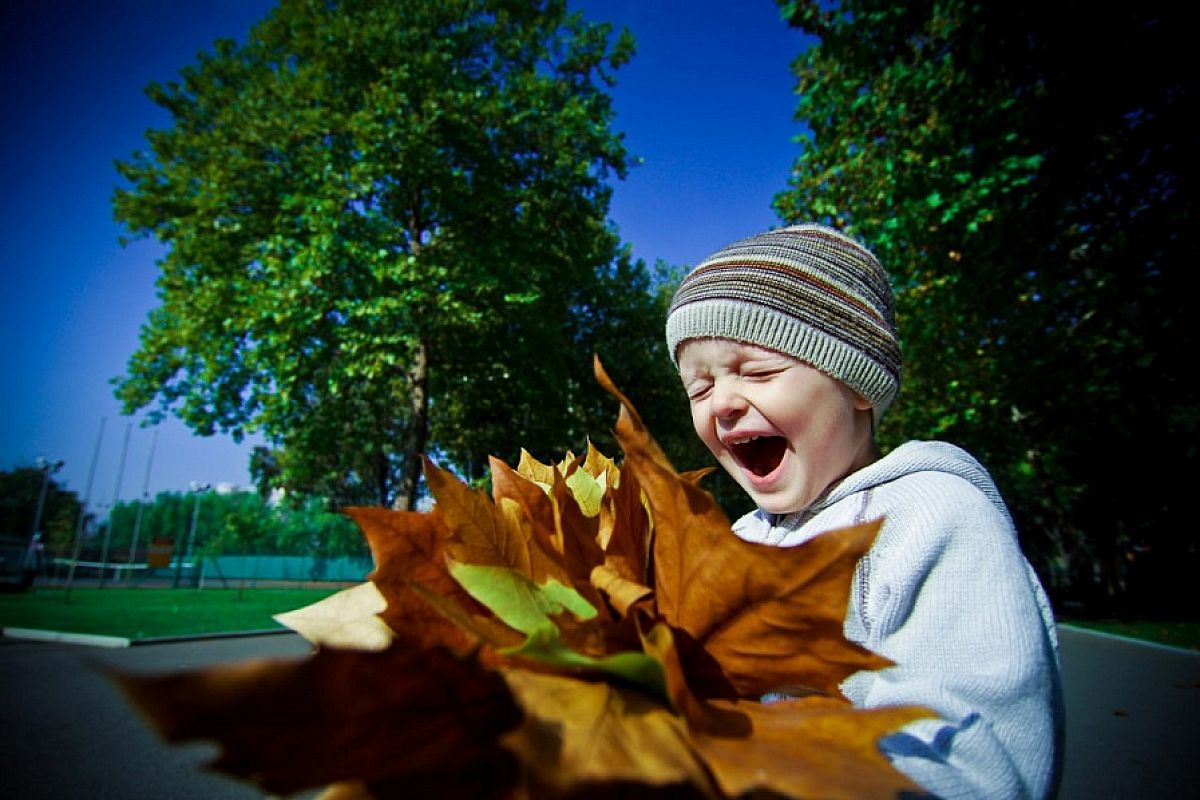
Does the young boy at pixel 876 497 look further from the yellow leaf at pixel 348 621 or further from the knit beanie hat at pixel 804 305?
the yellow leaf at pixel 348 621

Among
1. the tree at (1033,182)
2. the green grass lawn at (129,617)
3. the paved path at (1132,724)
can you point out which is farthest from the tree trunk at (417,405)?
the paved path at (1132,724)

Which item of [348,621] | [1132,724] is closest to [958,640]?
[348,621]

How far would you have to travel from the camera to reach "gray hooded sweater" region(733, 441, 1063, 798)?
71 cm

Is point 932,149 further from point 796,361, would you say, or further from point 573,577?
point 573,577

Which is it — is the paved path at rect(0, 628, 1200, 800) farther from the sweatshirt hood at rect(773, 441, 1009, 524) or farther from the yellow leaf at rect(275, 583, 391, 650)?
the sweatshirt hood at rect(773, 441, 1009, 524)

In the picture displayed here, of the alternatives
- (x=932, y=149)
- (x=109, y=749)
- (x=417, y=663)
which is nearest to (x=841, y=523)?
(x=417, y=663)

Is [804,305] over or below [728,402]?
over

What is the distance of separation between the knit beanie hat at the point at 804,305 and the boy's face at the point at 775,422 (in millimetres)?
36

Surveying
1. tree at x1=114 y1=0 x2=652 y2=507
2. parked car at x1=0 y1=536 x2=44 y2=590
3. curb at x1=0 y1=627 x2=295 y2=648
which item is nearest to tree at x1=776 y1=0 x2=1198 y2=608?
tree at x1=114 y1=0 x2=652 y2=507

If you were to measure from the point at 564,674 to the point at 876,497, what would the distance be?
0.84 meters

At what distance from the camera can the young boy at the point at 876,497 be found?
78 centimetres

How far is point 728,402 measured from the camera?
48.2 inches

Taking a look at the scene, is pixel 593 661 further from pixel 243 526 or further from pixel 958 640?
pixel 243 526

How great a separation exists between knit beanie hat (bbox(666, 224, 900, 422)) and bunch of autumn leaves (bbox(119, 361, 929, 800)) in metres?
0.71
